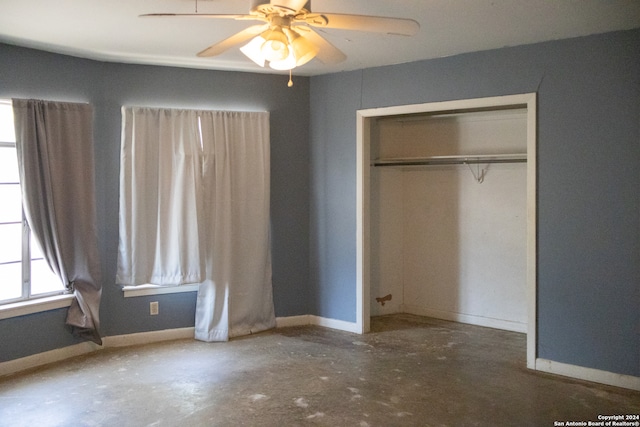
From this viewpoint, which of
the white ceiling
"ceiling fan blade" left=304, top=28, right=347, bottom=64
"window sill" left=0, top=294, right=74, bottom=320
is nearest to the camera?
"ceiling fan blade" left=304, top=28, right=347, bottom=64

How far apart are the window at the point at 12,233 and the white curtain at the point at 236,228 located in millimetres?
1455

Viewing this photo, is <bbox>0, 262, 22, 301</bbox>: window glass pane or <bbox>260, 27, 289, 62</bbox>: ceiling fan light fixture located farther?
<bbox>0, 262, 22, 301</bbox>: window glass pane

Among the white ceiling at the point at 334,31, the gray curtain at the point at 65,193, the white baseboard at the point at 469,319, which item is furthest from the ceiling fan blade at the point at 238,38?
the white baseboard at the point at 469,319

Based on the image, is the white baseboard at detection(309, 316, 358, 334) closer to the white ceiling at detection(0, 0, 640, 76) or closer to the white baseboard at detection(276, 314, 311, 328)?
the white baseboard at detection(276, 314, 311, 328)

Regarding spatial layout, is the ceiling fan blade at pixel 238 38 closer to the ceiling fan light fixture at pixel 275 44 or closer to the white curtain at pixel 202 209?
the ceiling fan light fixture at pixel 275 44

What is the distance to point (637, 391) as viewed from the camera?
3.99 m

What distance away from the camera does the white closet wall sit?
5609mm

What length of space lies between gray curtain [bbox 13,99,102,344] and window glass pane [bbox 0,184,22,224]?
0.21 metres

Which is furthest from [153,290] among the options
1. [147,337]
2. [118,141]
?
[118,141]

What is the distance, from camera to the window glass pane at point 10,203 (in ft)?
14.8

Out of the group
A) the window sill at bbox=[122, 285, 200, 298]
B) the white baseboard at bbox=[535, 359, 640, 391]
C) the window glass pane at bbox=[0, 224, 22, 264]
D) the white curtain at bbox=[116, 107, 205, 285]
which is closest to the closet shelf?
the white baseboard at bbox=[535, 359, 640, 391]

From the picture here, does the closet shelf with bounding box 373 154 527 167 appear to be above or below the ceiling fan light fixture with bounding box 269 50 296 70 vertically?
below

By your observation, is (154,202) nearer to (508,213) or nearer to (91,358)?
(91,358)

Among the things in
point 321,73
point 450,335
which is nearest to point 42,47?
point 321,73
